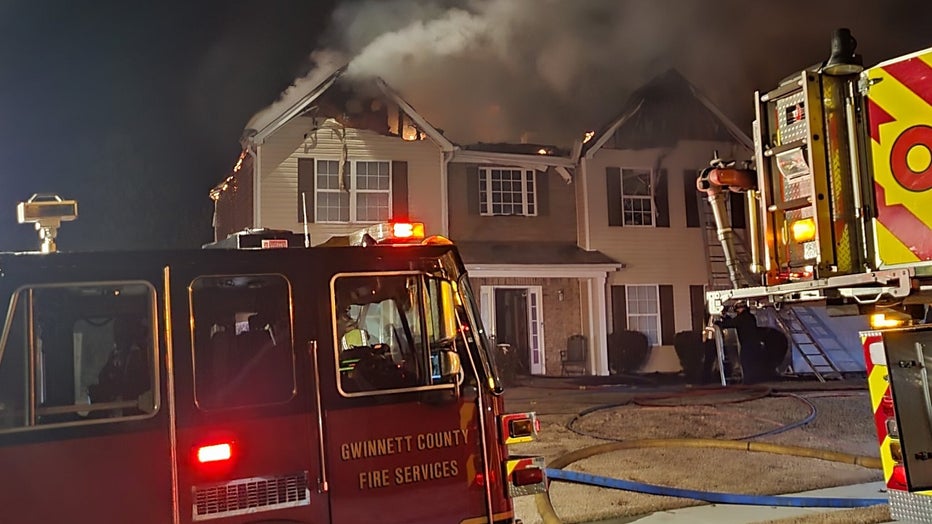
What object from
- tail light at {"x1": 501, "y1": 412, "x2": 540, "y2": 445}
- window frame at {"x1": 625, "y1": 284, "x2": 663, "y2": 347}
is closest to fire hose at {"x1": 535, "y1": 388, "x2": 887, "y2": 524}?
tail light at {"x1": 501, "y1": 412, "x2": 540, "y2": 445}

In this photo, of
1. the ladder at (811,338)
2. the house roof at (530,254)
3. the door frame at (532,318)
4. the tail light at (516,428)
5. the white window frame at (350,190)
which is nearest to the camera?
the tail light at (516,428)

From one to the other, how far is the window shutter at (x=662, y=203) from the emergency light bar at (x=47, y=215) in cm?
1557

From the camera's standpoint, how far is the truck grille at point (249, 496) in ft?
10.2

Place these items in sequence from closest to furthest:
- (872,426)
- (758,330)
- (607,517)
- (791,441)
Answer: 1. (607,517)
2. (791,441)
3. (872,426)
4. (758,330)

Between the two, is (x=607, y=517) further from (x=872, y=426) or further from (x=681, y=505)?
(x=872, y=426)

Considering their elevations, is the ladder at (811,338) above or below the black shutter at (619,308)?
below

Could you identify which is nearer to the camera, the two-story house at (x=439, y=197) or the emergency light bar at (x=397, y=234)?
the emergency light bar at (x=397, y=234)

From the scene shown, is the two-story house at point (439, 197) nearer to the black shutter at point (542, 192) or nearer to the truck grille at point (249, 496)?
the black shutter at point (542, 192)

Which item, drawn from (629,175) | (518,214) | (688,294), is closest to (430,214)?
(518,214)

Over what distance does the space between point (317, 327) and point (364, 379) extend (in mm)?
360

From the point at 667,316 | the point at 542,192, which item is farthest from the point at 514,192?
the point at 667,316

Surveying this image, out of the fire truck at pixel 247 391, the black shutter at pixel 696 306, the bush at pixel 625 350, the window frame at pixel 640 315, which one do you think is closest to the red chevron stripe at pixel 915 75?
the fire truck at pixel 247 391

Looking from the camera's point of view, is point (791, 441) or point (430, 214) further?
point (430, 214)

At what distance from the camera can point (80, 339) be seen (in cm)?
320
